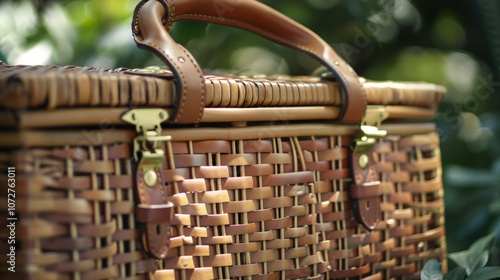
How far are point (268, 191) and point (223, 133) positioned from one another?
10 centimetres

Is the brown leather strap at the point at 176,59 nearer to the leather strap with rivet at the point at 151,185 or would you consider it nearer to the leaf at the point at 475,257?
the leather strap with rivet at the point at 151,185

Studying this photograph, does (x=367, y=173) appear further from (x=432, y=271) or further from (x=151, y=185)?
(x=151, y=185)

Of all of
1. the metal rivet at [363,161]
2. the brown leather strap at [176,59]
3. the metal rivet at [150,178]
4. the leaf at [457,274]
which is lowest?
the leaf at [457,274]

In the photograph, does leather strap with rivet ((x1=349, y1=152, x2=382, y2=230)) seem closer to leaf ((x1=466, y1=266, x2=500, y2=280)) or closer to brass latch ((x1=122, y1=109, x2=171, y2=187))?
leaf ((x1=466, y1=266, x2=500, y2=280))

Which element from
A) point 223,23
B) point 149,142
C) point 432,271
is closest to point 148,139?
point 149,142

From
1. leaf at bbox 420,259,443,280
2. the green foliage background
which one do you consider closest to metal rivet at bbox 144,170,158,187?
leaf at bbox 420,259,443,280

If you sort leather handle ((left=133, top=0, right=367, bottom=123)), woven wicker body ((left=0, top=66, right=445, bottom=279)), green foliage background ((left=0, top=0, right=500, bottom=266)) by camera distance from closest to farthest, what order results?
woven wicker body ((left=0, top=66, right=445, bottom=279)) → leather handle ((left=133, top=0, right=367, bottom=123)) → green foliage background ((left=0, top=0, right=500, bottom=266))

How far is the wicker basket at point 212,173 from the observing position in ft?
2.06

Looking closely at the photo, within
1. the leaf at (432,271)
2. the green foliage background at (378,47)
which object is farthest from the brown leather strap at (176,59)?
the green foliage background at (378,47)

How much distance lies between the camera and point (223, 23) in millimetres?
895

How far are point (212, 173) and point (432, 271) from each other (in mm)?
386

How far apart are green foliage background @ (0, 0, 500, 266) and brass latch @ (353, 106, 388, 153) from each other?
525mm

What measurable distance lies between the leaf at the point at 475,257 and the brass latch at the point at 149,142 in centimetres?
51

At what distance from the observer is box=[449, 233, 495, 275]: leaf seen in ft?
3.02
